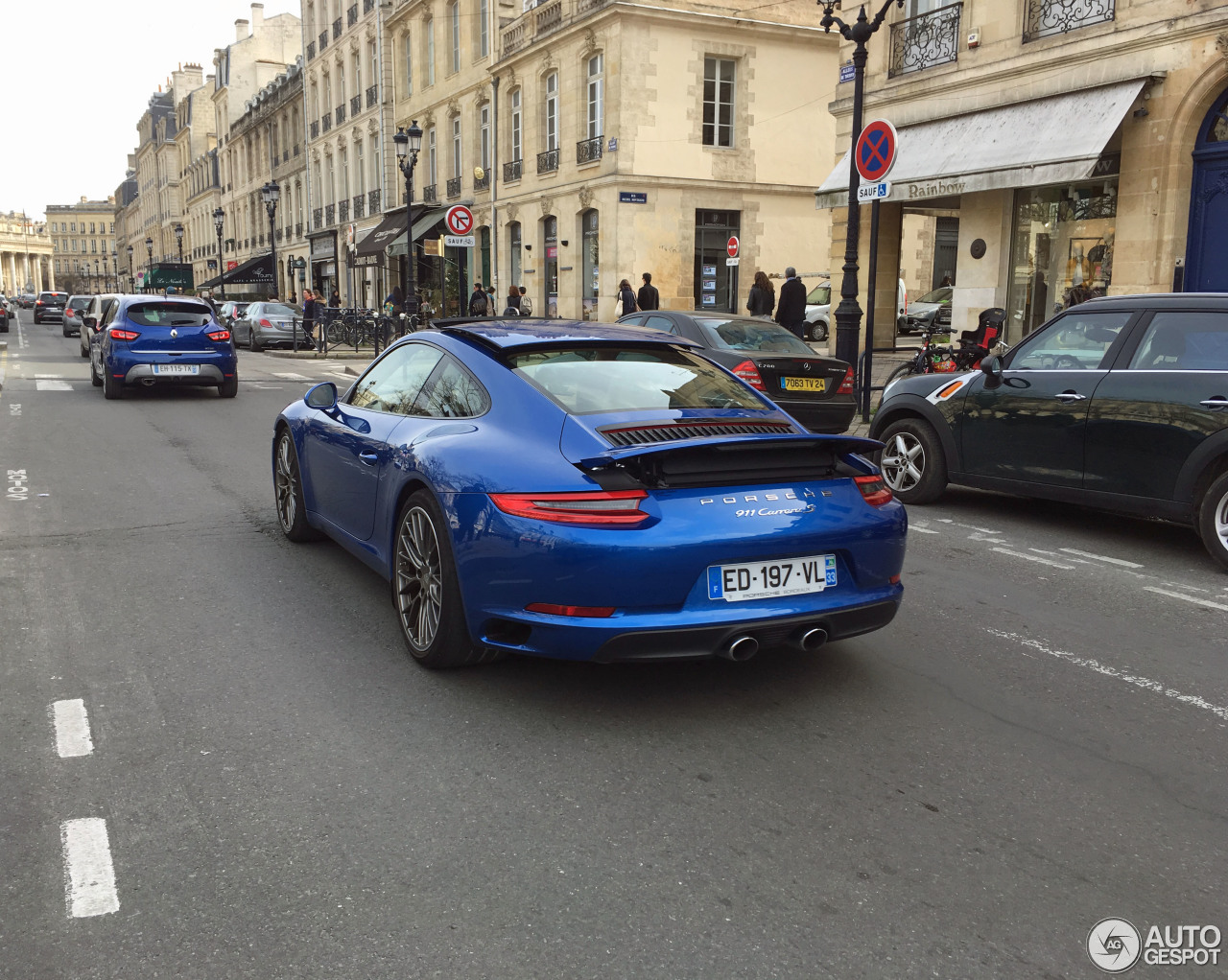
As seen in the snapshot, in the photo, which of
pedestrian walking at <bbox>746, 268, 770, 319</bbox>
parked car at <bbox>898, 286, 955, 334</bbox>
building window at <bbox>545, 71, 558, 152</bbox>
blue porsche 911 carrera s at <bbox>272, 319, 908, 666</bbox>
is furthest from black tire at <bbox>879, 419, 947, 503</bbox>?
building window at <bbox>545, 71, 558, 152</bbox>

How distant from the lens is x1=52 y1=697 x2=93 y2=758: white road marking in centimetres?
368

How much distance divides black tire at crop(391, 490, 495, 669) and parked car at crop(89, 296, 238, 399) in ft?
43.2

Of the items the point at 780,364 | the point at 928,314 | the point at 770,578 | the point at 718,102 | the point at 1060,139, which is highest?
the point at 718,102

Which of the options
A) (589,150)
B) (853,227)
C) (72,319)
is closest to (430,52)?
(589,150)

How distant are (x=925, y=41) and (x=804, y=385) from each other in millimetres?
9794

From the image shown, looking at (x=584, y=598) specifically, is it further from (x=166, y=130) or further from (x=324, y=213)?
(x=166, y=130)

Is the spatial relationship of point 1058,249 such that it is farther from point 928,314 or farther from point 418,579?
point 418,579

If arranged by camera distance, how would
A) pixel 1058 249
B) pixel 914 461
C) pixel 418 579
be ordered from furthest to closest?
pixel 1058 249 → pixel 914 461 → pixel 418 579

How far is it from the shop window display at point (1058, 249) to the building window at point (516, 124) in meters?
20.1

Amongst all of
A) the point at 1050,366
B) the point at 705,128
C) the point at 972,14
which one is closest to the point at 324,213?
the point at 705,128

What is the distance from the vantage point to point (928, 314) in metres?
30.5

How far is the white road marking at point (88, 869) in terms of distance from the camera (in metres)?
2.73

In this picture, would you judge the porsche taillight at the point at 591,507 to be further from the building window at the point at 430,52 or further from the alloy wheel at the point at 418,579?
the building window at the point at 430,52

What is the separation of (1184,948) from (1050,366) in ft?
17.9
